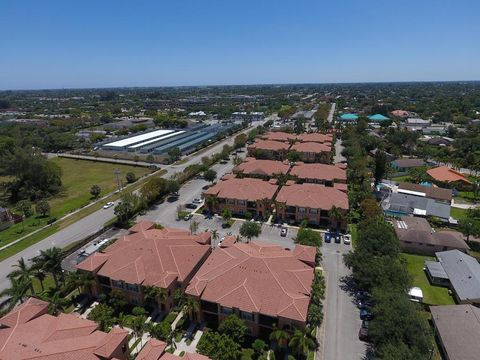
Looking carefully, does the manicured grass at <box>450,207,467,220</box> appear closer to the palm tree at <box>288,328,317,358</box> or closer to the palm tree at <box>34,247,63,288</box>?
the palm tree at <box>288,328,317,358</box>

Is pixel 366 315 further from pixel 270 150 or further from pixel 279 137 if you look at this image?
pixel 279 137

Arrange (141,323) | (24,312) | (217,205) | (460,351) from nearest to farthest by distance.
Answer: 1. (460,351)
2. (24,312)
3. (141,323)
4. (217,205)

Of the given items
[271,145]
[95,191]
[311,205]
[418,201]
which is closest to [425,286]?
[311,205]

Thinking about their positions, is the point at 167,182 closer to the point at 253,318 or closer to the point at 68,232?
the point at 68,232

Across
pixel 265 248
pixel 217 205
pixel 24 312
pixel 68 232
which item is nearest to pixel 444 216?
→ pixel 265 248

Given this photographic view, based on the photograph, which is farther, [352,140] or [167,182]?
[352,140]

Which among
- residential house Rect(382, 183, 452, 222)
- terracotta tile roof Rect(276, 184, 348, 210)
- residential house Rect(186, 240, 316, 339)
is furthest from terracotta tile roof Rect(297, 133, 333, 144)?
residential house Rect(186, 240, 316, 339)

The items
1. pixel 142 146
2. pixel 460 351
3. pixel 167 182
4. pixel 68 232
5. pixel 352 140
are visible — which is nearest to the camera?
pixel 460 351
